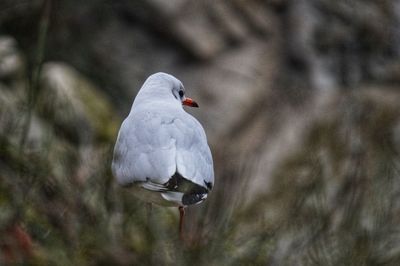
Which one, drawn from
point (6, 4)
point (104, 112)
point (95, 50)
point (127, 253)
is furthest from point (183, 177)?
point (95, 50)

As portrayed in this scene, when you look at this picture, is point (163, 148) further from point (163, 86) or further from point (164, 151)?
point (163, 86)

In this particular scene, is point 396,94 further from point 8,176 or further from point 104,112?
point 8,176

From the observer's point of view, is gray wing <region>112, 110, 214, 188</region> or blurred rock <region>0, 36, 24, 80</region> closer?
blurred rock <region>0, 36, 24, 80</region>

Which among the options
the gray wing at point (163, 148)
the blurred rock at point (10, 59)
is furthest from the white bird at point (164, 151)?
the blurred rock at point (10, 59)

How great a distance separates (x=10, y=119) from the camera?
113 cm

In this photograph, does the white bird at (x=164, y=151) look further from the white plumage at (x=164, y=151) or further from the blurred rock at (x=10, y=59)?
the blurred rock at (x=10, y=59)

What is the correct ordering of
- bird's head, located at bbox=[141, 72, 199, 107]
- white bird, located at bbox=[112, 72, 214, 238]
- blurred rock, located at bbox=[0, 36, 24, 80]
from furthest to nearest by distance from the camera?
bird's head, located at bbox=[141, 72, 199, 107]
white bird, located at bbox=[112, 72, 214, 238]
blurred rock, located at bbox=[0, 36, 24, 80]

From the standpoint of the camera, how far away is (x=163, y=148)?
6.46ft

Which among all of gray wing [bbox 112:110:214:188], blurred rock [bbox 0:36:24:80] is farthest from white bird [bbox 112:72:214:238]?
blurred rock [bbox 0:36:24:80]

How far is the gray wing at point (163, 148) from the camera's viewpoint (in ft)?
6.19

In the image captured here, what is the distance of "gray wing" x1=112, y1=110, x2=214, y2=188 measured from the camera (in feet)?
6.19

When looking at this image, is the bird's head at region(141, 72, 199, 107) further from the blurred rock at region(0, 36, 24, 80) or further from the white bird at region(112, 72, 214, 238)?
the blurred rock at region(0, 36, 24, 80)

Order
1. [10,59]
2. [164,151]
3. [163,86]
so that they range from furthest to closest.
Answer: [10,59] → [163,86] → [164,151]

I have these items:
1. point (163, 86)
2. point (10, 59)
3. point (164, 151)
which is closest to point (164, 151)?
point (164, 151)
